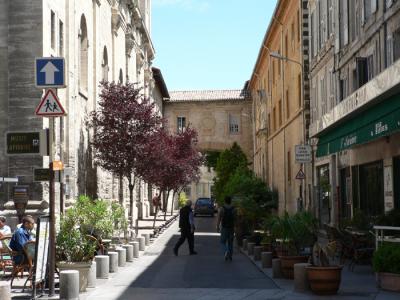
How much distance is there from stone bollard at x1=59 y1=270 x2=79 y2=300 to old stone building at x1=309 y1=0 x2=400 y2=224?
20.1 ft

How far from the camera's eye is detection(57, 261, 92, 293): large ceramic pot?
1239cm

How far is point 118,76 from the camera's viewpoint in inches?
1441

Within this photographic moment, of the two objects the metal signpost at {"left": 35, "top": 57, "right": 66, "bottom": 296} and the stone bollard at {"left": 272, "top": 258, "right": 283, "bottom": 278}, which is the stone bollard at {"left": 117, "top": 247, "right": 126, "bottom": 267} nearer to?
the stone bollard at {"left": 272, "top": 258, "right": 283, "bottom": 278}

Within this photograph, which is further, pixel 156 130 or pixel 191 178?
pixel 191 178

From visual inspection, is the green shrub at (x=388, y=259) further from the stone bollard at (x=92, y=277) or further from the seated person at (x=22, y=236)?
the seated person at (x=22, y=236)

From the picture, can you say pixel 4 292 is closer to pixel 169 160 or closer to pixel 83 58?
pixel 83 58

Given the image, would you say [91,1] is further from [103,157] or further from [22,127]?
[22,127]

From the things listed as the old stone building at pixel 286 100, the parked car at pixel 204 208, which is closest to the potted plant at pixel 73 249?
the old stone building at pixel 286 100

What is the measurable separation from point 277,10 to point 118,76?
952 centimetres

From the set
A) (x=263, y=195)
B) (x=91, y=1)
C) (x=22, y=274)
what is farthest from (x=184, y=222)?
(x=91, y=1)

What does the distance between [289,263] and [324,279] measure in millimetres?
2369

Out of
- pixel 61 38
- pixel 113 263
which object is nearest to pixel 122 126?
pixel 61 38

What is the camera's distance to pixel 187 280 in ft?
46.6

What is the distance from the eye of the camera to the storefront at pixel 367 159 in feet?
46.4
